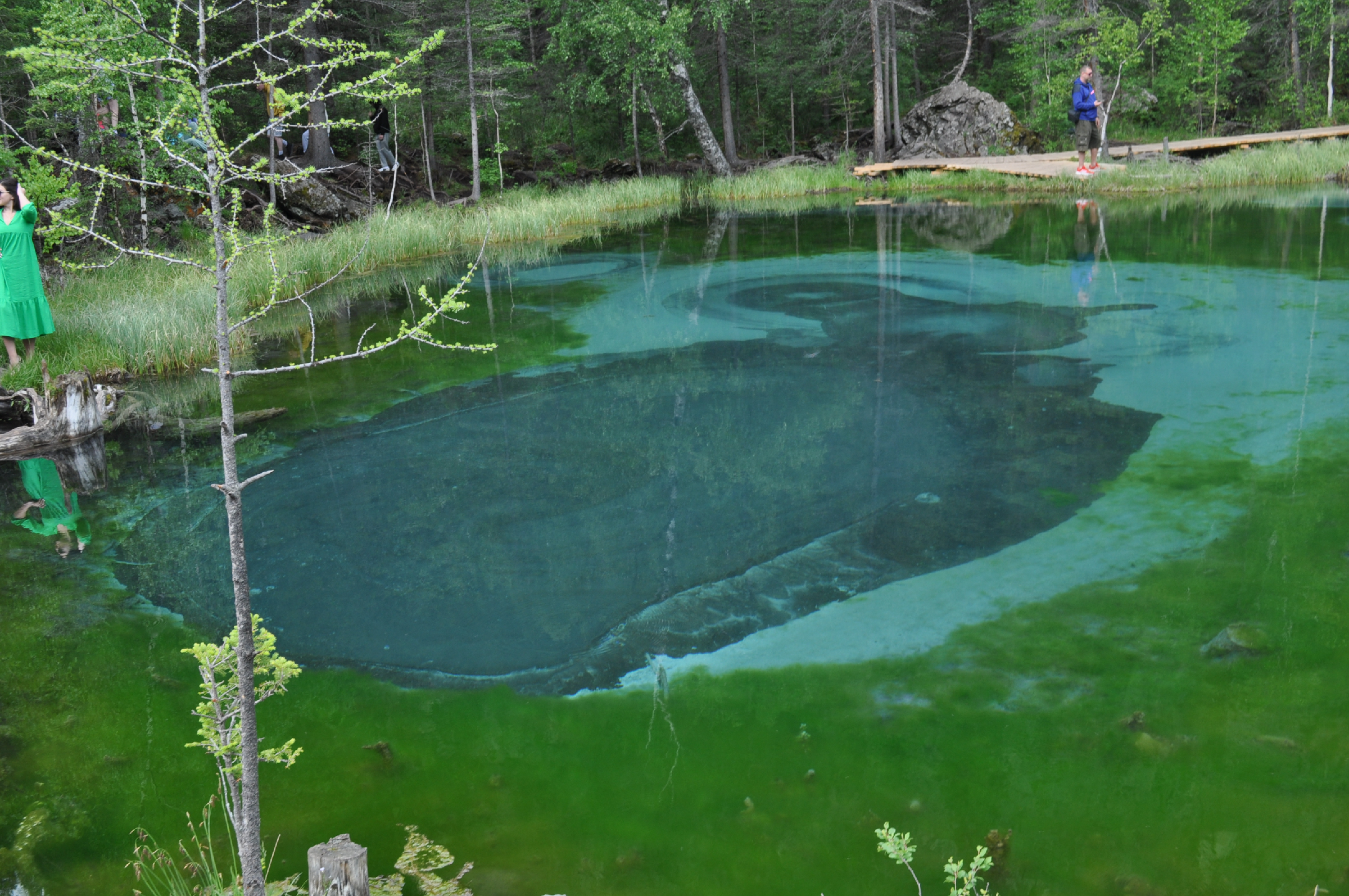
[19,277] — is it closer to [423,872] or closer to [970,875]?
[423,872]

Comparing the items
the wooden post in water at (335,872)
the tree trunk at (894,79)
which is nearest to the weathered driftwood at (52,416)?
the wooden post in water at (335,872)

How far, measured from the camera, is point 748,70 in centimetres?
2534

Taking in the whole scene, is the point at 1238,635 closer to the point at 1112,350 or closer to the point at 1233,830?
the point at 1233,830

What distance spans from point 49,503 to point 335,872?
4.47 m

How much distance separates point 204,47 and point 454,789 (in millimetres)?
2107

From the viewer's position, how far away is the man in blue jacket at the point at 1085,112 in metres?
14.7

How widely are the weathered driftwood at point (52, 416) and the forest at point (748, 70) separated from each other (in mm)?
8225

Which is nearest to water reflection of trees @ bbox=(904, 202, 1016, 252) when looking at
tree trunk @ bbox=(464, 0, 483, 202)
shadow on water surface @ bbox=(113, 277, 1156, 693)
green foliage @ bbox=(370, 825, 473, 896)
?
shadow on water surface @ bbox=(113, 277, 1156, 693)

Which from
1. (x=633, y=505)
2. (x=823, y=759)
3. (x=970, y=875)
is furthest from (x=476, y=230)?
(x=970, y=875)

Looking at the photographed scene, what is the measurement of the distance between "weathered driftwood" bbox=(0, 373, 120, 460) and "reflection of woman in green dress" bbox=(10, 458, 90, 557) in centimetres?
24

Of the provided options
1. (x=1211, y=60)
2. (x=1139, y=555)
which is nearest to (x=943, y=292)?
(x=1139, y=555)

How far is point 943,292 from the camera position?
9.66m

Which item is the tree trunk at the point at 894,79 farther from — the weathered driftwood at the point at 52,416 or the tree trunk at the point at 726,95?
the weathered driftwood at the point at 52,416

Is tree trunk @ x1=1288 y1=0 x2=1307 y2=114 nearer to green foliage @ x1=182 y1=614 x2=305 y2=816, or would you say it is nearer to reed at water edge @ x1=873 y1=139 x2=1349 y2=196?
reed at water edge @ x1=873 y1=139 x2=1349 y2=196
